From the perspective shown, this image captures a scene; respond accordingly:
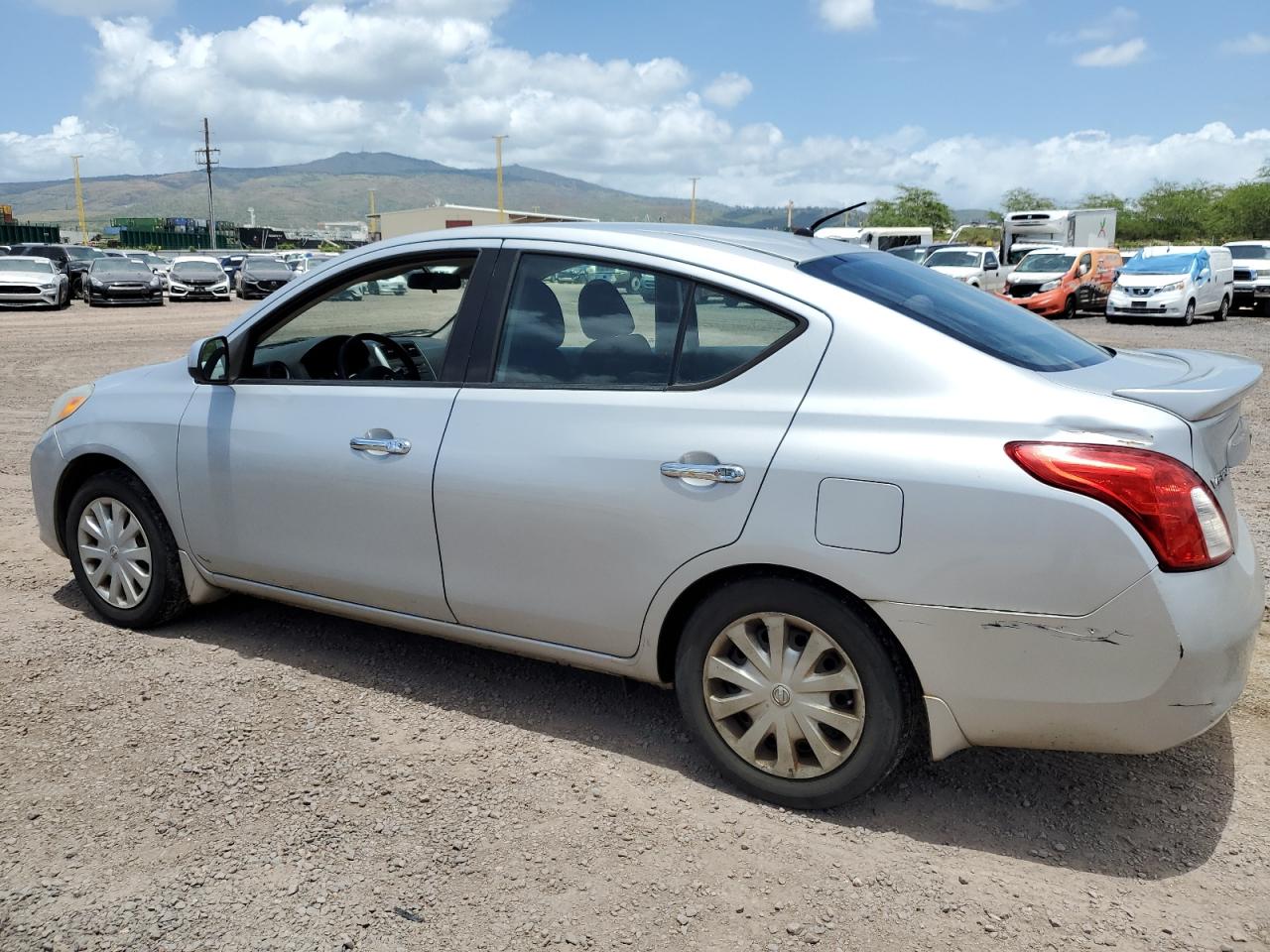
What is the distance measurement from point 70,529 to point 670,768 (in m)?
2.83

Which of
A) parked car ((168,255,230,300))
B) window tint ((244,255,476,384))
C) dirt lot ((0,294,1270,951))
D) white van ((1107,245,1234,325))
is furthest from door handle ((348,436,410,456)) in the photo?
parked car ((168,255,230,300))

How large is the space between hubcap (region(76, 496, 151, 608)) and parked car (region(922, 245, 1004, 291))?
2655 centimetres

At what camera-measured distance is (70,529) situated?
4559 millimetres

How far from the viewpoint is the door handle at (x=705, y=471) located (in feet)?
9.77

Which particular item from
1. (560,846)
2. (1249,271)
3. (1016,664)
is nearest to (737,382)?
(1016,664)

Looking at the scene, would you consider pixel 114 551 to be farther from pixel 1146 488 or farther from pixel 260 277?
pixel 260 277

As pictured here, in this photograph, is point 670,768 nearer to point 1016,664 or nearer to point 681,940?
point 681,940

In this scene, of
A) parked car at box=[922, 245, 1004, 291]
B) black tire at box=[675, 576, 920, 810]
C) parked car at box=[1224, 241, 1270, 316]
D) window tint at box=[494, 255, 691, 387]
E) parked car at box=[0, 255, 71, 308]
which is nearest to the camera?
black tire at box=[675, 576, 920, 810]

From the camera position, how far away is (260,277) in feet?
110

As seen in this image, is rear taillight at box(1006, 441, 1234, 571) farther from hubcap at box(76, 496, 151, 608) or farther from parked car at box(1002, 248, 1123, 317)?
parked car at box(1002, 248, 1123, 317)

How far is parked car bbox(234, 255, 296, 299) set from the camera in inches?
1307

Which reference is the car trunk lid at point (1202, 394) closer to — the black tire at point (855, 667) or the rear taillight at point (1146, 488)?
the rear taillight at point (1146, 488)

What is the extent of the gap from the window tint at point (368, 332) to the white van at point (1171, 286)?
2340 centimetres

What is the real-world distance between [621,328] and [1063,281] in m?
25.0
